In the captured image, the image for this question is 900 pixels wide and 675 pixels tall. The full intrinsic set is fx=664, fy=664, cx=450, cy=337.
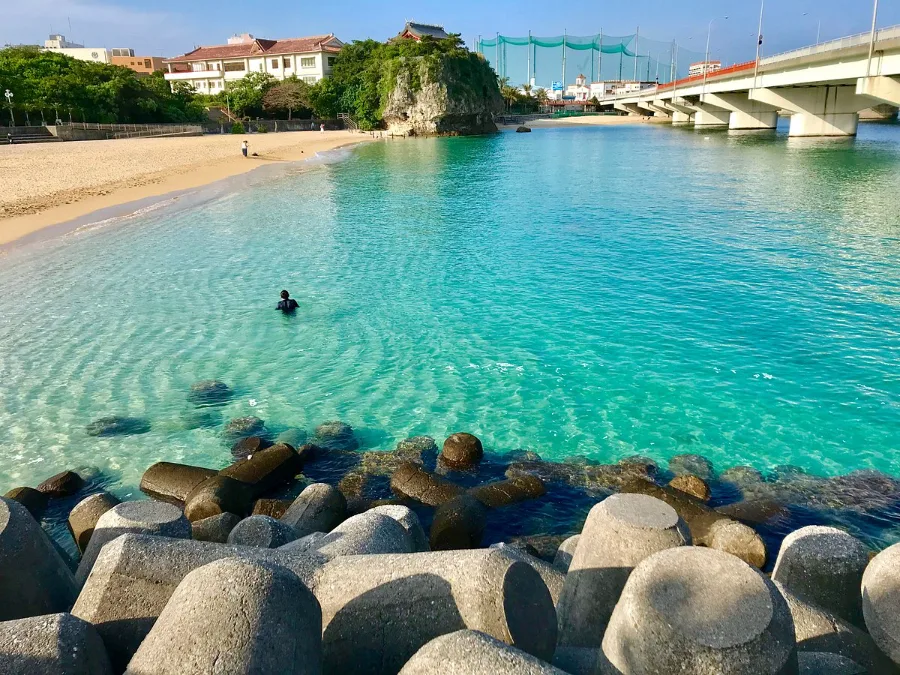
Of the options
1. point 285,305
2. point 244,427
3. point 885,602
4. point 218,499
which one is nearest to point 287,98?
point 285,305

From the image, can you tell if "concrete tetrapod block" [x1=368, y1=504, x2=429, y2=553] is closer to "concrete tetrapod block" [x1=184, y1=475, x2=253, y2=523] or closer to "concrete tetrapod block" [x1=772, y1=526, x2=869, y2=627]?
"concrete tetrapod block" [x1=184, y1=475, x2=253, y2=523]

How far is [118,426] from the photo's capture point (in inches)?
412

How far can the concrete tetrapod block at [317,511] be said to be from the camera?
6793mm

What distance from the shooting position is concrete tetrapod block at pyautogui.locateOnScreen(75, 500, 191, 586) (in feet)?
16.9

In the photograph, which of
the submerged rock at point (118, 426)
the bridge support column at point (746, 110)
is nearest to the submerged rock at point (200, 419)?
the submerged rock at point (118, 426)

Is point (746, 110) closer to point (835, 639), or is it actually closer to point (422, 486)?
point (422, 486)

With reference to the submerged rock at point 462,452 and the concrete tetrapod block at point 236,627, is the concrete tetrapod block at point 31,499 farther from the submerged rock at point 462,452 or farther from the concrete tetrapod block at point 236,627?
the concrete tetrapod block at point 236,627

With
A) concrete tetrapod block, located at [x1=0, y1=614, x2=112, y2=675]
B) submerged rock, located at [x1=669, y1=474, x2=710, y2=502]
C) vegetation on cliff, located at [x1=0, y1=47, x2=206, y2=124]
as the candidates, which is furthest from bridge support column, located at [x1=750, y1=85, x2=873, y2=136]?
concrete tetrapod block, located at [x1=0, y1=614, x2=112, y2=675]

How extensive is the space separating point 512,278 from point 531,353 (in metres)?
5.83

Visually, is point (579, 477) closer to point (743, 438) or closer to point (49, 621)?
point (743, 438)

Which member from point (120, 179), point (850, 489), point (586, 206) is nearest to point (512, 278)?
point (850, 489)

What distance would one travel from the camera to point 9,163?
1654 inches

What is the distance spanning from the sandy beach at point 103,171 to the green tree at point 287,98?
84.8 ft

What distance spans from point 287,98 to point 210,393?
9231cm
